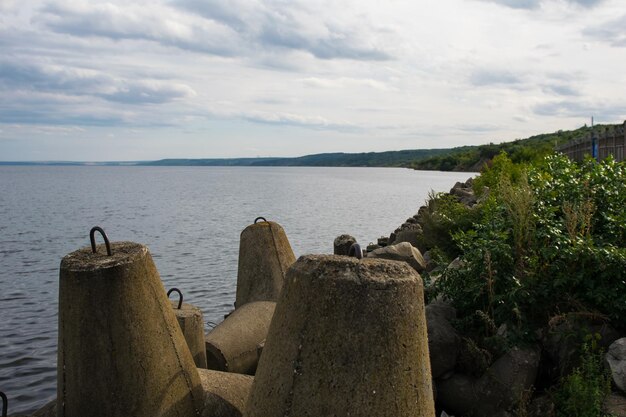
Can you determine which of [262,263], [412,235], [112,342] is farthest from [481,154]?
[112,342]

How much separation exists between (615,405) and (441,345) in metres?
1.55

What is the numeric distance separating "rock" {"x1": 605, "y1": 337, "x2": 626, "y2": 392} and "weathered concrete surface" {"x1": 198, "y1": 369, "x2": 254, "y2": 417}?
10.6 feet

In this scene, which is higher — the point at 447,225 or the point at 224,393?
the point at 447,225

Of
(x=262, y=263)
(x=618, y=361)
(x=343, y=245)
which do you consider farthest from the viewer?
(x=343, y=245)

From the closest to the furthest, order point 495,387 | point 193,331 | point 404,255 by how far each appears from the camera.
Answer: point 495,387 → point 193,331 → point 404,255

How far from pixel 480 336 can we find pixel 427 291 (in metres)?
1.05

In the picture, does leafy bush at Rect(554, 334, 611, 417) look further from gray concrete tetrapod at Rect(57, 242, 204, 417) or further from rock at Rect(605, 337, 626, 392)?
gray concrete tetrapod at Rect(57, 242, 204, 417)

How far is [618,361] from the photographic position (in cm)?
541

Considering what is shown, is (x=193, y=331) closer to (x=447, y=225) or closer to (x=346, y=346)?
(x=346, y=346)

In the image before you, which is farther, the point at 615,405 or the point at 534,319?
the point at 534,319

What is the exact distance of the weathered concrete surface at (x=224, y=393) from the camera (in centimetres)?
491

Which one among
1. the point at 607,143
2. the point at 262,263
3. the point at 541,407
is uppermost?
the point at 607,143

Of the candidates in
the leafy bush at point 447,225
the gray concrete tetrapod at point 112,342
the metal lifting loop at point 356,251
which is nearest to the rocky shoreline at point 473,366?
the gray concrete tetrapod at point 112,342

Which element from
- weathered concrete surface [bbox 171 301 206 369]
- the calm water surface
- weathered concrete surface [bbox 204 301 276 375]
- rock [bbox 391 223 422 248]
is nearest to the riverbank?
weathered concrete surface [bbox 204 301 276 375]
